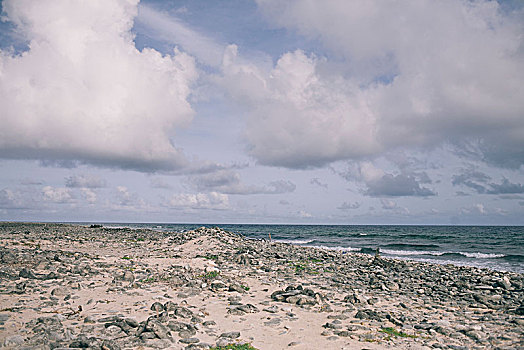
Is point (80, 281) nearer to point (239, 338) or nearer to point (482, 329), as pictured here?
point (239, 338)

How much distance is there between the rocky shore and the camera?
8.79 meters

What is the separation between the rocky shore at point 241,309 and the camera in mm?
8789

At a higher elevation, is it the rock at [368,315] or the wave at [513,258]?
the rock at [368,315]

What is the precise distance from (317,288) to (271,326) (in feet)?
19.7

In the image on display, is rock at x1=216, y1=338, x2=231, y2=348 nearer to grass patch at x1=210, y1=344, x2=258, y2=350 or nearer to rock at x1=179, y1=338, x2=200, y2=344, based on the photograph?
grass patch at x1=210, y1=344, x2=258, y2=350

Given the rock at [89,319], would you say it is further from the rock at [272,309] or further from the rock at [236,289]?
the rock at [236,289]

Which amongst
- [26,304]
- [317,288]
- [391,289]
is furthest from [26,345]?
[391,289]

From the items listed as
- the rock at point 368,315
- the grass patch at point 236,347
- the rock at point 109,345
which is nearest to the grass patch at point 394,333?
the rock at point 368,315

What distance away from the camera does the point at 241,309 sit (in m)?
11.4

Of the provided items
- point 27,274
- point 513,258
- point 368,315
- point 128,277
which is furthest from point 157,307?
point 513,258

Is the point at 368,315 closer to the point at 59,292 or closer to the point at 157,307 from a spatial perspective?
the point at 157,307

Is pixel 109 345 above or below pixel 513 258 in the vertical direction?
above

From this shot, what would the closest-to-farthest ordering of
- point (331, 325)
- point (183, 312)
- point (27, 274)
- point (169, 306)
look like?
point (331, 325) < point (183, 312) < point (169, 306) < point (27, 274)

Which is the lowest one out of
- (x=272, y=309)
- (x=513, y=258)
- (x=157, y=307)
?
(x=513, y=258)
